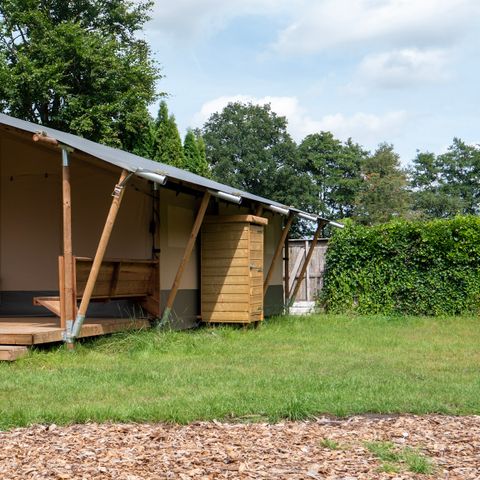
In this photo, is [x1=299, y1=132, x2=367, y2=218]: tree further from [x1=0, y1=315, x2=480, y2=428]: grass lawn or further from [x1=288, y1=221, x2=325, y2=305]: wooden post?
[x1=0, y1=315, x2=480, y2=428]: grass lawn

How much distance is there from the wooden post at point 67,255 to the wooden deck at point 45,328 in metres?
0.26

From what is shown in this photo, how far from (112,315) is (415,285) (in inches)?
274

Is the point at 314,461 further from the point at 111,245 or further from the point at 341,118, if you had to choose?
the point at 341,118

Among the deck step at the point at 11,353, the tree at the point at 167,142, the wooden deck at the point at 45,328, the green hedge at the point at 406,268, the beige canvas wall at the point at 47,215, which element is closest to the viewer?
the deck step at the point at 11,353

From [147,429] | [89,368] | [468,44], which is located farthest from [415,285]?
[147,429]

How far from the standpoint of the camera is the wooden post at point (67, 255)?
27.7ft

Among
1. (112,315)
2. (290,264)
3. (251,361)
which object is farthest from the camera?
(290,264)

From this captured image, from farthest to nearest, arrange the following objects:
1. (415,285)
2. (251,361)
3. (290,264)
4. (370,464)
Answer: (290,264) → (415,285) → (251,361) → (370,464)

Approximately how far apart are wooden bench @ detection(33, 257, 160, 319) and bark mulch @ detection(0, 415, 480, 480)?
13.0ft

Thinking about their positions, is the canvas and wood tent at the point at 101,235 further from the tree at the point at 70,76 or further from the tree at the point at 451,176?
the tree at the point at 451,176

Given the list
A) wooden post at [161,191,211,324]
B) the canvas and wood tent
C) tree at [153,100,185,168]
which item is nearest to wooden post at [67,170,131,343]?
the canvas and wood tent

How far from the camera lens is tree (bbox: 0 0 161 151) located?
939 inches

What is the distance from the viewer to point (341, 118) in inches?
1673

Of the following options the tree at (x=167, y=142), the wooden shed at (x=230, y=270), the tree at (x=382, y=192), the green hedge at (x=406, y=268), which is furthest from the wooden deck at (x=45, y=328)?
the tree at (x=382, y=192)
